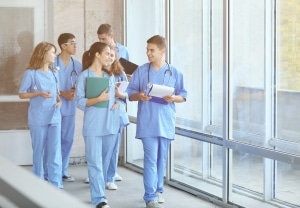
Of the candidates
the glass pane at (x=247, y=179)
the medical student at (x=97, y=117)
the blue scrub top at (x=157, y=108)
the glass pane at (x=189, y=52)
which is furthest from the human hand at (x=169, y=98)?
the glass pane at (x=189, y=52)

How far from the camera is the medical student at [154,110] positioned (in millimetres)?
5422

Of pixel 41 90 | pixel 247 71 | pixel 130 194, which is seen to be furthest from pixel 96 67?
pixel 130 194

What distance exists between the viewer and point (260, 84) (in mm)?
5566

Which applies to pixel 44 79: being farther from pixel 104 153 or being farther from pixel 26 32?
pixel 26 32

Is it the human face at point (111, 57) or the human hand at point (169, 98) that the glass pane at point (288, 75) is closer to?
the human hand at point (169, 98)

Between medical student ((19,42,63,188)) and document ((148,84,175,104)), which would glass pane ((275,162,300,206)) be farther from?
medical student ((19,42,63,188))

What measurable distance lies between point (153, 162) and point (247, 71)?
1.19 m

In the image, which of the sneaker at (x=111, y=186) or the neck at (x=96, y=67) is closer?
the neck at (x=96, y=67)

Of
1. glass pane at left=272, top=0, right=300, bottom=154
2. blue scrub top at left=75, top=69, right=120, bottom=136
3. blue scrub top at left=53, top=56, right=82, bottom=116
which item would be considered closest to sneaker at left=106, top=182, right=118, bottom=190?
blue scrub top at left=53, top=56, right=82, bottom=116

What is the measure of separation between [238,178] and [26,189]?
516 cm

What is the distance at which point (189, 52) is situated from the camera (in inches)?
264

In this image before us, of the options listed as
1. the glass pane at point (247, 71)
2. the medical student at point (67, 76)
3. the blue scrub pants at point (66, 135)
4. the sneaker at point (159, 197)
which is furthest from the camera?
the blue scrub pants at point (66, 135)

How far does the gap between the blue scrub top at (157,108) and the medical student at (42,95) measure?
92 cm

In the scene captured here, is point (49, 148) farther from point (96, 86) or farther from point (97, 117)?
point (96, 86)
